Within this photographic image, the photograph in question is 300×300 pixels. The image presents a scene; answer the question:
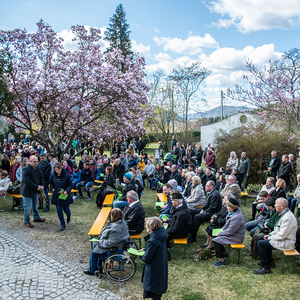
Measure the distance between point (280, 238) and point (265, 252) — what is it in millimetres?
440

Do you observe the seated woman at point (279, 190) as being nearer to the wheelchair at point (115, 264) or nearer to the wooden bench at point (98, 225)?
the wheelchair at point (115, 264)

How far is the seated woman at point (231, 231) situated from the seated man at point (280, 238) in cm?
42

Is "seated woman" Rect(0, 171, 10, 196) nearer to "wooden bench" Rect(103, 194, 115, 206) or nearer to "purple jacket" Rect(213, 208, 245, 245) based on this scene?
"wooden bench" Rect(103, 194, 115, 206)

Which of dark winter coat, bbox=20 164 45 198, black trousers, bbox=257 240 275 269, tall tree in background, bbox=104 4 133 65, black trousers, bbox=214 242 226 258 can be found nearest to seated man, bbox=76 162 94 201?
dark winter coat, bbox=20 164 45 198

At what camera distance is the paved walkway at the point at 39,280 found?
4.39 metres

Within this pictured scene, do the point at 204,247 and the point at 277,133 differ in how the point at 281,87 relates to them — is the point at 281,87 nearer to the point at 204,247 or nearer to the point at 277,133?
the point at 277,133

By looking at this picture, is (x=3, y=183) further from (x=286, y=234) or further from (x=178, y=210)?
(x=286, y=234)

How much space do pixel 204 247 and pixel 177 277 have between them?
1499 millimetres

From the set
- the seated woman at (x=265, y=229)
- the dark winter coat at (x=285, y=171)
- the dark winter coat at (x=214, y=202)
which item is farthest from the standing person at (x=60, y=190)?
the dark winter coat at (x=285, y=171)

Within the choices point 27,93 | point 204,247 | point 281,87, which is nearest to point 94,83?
point 27,93

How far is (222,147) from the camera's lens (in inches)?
541

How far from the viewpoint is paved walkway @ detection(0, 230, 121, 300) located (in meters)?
4.39

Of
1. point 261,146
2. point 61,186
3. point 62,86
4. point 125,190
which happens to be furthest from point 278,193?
point 62,86

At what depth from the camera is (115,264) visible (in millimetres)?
4953
